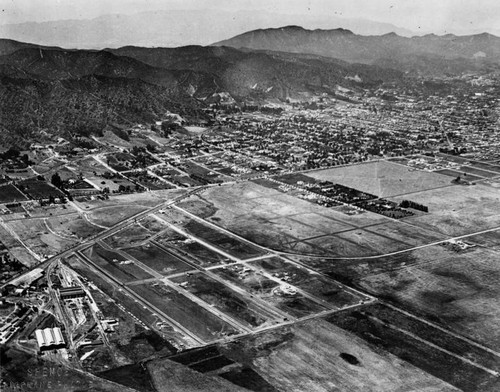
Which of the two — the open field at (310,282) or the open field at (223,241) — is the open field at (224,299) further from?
the open field at (223,241)

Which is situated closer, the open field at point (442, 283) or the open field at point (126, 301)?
the open field at point (126, 301)

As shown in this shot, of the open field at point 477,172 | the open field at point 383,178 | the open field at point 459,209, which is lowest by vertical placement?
the open field at point 459,209

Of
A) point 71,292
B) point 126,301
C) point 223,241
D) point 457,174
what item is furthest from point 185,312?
point 457,174

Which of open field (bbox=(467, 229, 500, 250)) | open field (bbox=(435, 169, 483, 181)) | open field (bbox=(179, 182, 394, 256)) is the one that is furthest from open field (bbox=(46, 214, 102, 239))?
open field (bbox=(435, 169, 483, 181))

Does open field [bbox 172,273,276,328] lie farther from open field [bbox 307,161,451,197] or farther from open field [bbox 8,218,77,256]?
open field [bbox 307,161,451,197]

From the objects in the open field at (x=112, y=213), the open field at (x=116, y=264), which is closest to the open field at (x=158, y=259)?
the open field at (x=116, y=264)

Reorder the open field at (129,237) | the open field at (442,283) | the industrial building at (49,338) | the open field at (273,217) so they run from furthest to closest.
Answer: the open field at (273,217) → the open field at (129,237) → the open field at (442,283) → the industrial building at (49,338)

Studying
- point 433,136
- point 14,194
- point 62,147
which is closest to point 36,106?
point 62,147
